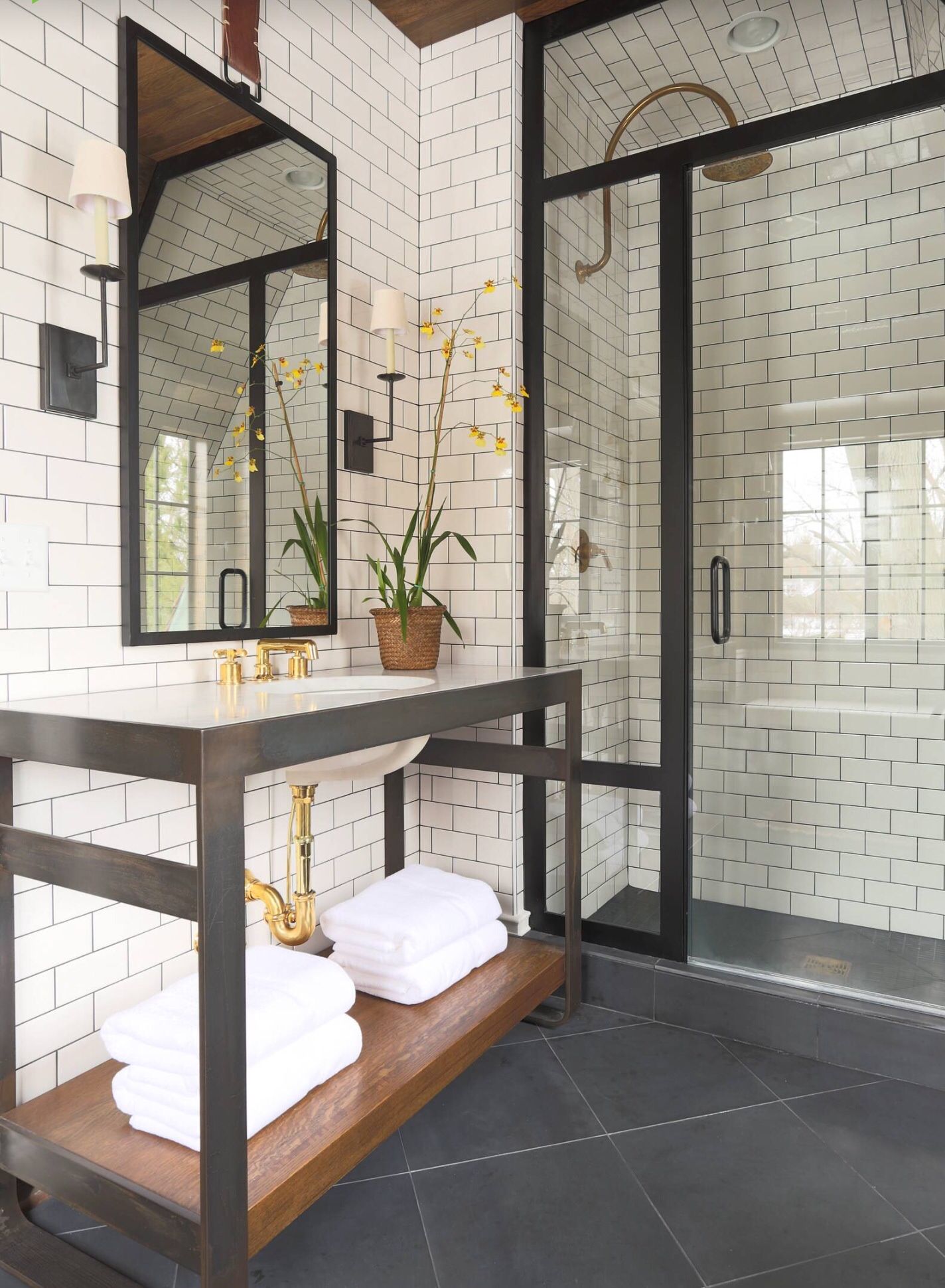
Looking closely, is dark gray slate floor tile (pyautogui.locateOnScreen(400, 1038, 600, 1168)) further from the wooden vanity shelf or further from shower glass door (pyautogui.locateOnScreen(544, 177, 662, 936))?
shower glass door (pyautogui.locateOnScreen(544, 177, 662, 936))

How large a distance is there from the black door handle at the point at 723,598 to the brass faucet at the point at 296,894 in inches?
44.1

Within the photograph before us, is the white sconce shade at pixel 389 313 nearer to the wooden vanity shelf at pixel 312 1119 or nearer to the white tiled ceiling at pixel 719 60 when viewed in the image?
the white tiled ceiling at pixel 719 60

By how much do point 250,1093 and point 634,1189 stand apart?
0.76 m

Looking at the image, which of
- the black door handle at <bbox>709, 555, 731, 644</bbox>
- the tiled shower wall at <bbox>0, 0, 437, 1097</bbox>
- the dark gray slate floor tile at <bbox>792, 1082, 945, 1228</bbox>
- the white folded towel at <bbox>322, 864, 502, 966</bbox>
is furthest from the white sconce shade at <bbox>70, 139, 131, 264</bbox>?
the dark gray slate floor tile at <bbox>792, 1082, 945, 1228</bbox>

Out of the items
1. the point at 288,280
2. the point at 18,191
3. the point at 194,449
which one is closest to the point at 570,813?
the point at 194,449

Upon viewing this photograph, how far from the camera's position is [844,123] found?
2.04 metres

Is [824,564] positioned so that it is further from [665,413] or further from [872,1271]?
[872,1271]

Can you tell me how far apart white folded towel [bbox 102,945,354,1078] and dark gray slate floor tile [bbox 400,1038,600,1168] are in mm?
380

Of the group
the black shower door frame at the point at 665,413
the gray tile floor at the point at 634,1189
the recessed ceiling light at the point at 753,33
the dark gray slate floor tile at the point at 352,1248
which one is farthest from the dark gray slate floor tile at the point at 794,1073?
the recessed ceiling light at the point at 753,33

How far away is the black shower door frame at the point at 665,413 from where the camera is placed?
224 centimetres

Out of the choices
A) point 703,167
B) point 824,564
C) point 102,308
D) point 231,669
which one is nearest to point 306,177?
point 102,308

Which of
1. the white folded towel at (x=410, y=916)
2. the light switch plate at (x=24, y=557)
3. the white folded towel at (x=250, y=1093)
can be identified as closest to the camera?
the white folded towel at (x=250, y=1093)

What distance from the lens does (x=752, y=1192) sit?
157cm

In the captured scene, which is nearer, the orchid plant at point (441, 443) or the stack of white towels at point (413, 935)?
the stack of white towels at point (413, 935)
